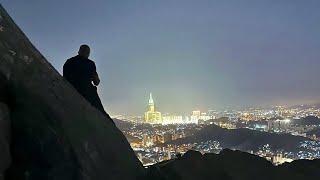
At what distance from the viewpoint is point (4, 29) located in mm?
7340

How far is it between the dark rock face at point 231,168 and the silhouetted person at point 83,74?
85.5 inches

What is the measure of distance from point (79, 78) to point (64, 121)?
2798mm

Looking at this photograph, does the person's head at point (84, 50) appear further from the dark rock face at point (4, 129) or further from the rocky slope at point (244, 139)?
the rocky slope at point (244, 139)

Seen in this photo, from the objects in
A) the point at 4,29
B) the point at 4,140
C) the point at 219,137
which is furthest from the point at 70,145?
the point at 219,137

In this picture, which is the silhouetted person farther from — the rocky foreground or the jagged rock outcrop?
the jagged rock outcrop

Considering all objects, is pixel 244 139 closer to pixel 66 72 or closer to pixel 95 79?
pixel 95 79

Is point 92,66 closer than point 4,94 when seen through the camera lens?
No

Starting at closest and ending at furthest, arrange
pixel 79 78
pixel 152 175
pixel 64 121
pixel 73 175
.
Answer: pixel 73 175 → pixel 64 121 → pixel 152 175 → pixel 79 78

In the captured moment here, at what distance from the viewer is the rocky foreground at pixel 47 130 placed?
21.0ft

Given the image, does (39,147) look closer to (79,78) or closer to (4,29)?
(4,29)

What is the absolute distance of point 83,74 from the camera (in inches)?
384

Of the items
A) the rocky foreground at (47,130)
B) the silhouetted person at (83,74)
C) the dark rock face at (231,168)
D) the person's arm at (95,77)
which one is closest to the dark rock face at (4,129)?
the rocky foreground at (47,130)

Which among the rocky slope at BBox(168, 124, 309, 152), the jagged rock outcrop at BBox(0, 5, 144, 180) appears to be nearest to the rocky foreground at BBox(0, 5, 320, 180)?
the jagged rock outcrop at BBox(0, 5, 144, 180)

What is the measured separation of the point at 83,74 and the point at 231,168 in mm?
4435
